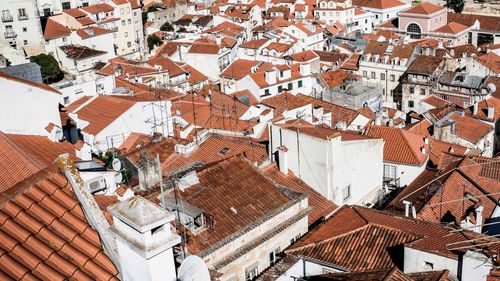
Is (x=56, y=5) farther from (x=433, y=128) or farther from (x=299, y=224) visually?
(x=299, y=224)

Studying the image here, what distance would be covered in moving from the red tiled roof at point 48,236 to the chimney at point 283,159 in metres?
14.1

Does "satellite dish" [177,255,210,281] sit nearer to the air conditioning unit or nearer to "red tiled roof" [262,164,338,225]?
the air conditioning unit

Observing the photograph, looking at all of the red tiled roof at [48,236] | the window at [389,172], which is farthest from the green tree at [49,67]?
the red tiled roof at [48,236]

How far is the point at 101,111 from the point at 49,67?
59.4 feet

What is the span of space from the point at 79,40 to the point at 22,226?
48920 millimetres

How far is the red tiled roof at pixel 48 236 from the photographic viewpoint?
5191 mm

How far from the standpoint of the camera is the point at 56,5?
2355 inches

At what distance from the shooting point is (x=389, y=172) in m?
26.0

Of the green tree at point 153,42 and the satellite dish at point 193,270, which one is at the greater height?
the satellite dish at point 193,270

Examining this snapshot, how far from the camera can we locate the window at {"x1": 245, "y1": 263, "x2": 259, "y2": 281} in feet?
50.5

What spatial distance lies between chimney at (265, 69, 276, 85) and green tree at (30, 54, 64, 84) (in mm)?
15135

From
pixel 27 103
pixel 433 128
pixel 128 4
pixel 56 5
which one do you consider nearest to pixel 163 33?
pixel 128 4

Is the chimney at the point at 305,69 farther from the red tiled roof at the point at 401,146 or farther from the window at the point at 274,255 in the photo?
the window at the point at 274,255

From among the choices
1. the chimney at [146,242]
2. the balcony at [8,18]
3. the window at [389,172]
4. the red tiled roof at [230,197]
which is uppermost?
the chimney at [146,242]
